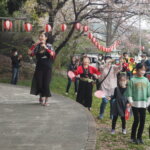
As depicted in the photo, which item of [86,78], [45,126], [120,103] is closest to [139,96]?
[120,103]

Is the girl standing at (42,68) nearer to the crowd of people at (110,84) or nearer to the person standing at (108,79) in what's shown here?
the crowd of people at (110,84)

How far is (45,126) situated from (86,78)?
2.20 meters

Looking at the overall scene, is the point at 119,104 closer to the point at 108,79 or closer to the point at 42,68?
the point at 108,79

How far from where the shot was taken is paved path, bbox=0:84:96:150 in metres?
4.48

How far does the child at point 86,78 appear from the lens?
7297 millimetres

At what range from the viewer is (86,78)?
7348 millimetres

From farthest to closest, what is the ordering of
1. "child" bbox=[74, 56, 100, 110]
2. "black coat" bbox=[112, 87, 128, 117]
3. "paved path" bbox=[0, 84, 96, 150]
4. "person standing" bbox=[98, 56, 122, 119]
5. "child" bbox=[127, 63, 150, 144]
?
1. "person standing" bbox=[98, 56, 122, 119]
2. "child" bbox=[74, 56, 100, 110]
3. "black coat" bbox=[112, 87, 128, 117]
4. "child" bbox=[127, 63, 150, 144]
5. "paved path" bbox=[0, 84, 96, 150]

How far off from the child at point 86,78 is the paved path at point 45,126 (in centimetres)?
32

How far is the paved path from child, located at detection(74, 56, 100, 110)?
1.04 ft

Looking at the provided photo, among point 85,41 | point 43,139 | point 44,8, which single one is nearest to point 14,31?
point 44,8

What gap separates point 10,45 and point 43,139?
13.9 m

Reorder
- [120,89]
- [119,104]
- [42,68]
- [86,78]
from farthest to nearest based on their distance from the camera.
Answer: [86,78] → [42,68] → [120,89] → [119,104]

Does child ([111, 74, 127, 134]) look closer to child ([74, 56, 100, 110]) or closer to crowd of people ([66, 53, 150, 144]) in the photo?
crowd of people ([66, 53, 150, 144])

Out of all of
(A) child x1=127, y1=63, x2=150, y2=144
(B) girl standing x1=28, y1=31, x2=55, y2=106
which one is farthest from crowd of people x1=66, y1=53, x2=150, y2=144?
(B) girl standing x1=28, y1=31, x2=55, y2=106
